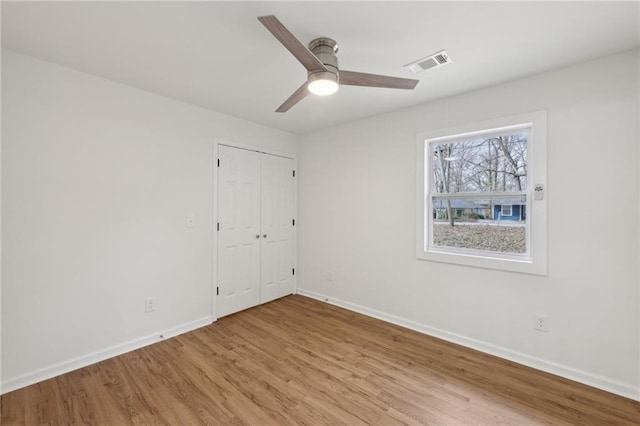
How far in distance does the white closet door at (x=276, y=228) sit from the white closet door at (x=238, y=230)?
12 centimetres

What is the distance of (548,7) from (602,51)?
0.85 m

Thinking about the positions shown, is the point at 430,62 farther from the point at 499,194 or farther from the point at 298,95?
the point at 499,194

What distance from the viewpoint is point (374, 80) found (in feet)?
5.89

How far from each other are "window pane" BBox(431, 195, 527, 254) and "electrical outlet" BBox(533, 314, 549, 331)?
0.54m

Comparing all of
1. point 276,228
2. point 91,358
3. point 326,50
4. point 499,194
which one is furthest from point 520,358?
point 91,358

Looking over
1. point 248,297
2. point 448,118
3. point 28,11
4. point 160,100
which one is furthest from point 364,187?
point 28,11

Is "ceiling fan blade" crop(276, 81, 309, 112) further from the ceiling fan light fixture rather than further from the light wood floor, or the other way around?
the light wood floor

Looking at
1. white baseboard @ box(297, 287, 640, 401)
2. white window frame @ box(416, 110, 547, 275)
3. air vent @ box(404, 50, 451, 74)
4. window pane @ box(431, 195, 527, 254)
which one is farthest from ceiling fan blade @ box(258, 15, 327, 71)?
white baseboard @ box(297, 287, 640, 401)

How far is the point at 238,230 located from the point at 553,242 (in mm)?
3198

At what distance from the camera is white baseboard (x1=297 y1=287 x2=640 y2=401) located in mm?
1970

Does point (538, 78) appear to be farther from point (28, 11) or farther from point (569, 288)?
point (28, 11)

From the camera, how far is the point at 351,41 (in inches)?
72.4

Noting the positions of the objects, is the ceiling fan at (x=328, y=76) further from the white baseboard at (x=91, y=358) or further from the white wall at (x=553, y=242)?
the white baseboard at (x=91, y=358)

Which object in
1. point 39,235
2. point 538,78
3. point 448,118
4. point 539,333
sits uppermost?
point 538,78
